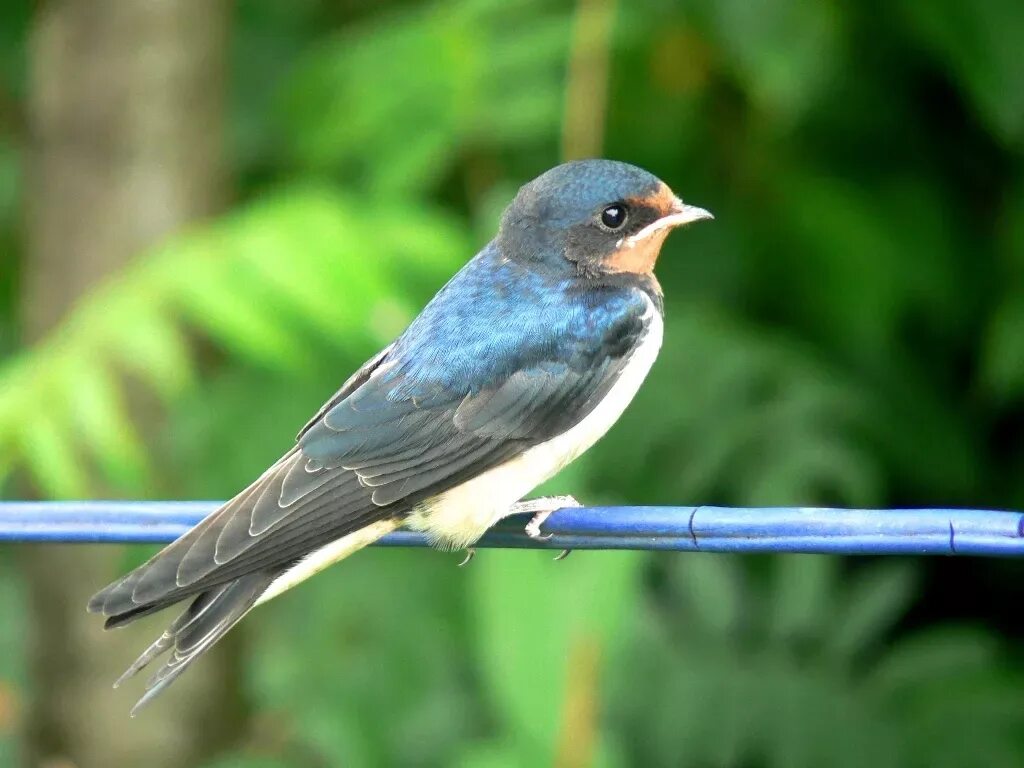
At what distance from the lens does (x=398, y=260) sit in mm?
3625

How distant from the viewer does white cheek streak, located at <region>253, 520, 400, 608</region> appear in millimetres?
2576

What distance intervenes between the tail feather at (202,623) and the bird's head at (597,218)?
92 cm

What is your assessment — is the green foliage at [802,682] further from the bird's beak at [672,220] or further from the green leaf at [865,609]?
the bird's beak at [672,220]

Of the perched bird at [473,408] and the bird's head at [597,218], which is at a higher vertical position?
the bird's head at [597,218]

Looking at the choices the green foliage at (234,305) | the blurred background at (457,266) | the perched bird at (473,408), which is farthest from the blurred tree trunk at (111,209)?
the perched bird at (473,408)

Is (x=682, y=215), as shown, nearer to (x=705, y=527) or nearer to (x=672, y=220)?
(x=672, y=220)

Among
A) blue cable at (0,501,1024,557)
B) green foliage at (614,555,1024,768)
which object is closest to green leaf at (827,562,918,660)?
green foliage at (614,555,1024,768)

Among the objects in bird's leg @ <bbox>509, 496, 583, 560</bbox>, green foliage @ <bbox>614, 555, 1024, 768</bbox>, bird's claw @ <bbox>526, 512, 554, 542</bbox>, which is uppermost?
bird's claw @ <bbox>526, 512, 554, 542</bbox>

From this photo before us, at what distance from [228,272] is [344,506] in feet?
2.99

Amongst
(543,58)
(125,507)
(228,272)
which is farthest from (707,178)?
(125,507)

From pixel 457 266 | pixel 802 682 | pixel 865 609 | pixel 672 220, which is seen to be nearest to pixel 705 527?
pixel 672 220

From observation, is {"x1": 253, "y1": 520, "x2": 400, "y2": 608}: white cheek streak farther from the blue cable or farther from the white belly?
the blue cable

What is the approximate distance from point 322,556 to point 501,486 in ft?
1.22

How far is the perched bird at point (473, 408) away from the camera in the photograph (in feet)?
8.24
